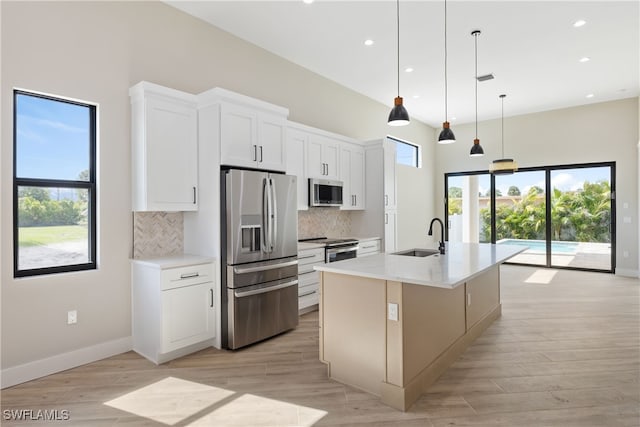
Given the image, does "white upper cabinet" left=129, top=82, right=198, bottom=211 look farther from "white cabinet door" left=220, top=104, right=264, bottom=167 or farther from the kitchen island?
the kitchen island

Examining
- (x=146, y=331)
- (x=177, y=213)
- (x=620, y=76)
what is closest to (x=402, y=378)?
(x=146, y=331)

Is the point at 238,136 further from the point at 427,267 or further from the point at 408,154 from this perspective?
the point at 408,154

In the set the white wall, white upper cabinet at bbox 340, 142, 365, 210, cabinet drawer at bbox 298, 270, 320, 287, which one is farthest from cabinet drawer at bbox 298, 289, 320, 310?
the white wall

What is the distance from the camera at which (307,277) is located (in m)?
4.49

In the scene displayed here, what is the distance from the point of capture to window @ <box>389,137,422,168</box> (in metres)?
7.97

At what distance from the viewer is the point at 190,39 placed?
394 centimetres

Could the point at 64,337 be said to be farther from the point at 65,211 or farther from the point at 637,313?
the point at 637,313

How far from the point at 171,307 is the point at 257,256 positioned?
2.99 feet

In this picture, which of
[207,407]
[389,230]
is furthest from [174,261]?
[389,230]

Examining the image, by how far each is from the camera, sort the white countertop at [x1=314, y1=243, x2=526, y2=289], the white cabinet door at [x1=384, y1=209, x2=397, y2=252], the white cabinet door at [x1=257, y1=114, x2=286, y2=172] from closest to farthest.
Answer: the white countertop at [x1=314, y1=243, x2=526, y2=289], the white cabinet door at [x1=257, y1=114, x2=286, y2=172], the white cabinet door at [x1=384, y1=209, x2=397, y2=252]

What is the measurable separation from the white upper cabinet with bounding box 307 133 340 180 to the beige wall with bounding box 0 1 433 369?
4.22 feet

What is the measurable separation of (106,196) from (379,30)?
357 cm

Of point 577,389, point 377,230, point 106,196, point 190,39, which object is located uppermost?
point 190,39

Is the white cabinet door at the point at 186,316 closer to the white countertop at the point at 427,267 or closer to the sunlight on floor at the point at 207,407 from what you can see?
the sunlight on floor at the point at 207,407
